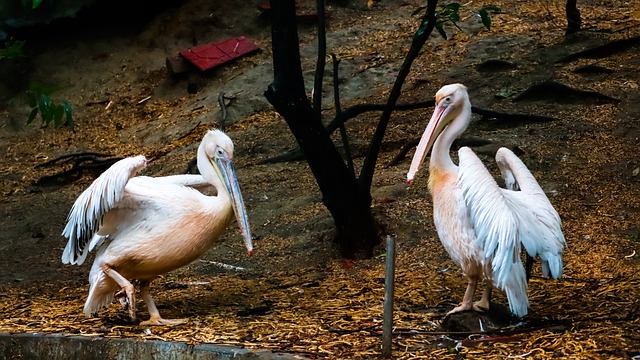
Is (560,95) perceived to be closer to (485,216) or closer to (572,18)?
(572,18)

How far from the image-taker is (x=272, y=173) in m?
7.27

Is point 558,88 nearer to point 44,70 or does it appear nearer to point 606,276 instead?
point 606,276

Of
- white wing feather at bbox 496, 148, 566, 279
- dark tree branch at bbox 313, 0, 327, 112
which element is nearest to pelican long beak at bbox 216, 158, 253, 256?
dark tree branch at bbox 313, 0, 327, 112

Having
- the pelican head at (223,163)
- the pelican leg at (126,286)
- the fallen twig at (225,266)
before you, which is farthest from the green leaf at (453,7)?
the pelican leg at (126,286)

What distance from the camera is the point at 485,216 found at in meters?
3.98

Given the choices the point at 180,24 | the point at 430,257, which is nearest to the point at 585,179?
the point at 430,257

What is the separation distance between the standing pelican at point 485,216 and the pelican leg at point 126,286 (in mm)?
1553

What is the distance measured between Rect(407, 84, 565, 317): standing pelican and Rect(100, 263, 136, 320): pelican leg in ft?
5.09

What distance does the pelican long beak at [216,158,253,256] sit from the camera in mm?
4785

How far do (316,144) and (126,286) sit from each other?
1339 mm

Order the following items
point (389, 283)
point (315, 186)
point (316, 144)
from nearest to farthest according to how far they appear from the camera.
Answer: point (389, 283)
point (316, 144)
point (315, 186)

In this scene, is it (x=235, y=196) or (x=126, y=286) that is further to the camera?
(x=235, y=196)

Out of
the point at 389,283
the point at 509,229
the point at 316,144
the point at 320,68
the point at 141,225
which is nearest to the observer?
the point at 389,283

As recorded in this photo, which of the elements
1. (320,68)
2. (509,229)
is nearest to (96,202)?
(320,68)
